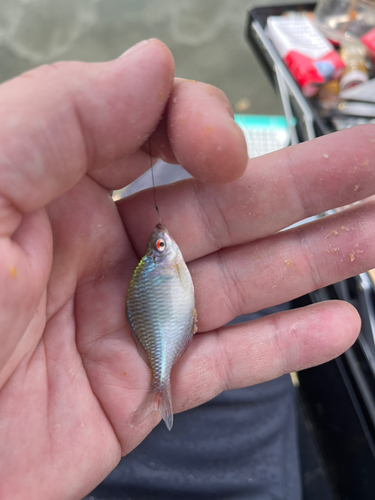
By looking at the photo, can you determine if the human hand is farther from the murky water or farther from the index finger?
the murky water

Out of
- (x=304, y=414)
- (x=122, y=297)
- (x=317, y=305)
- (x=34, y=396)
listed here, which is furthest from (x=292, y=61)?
(x=34, y=396)

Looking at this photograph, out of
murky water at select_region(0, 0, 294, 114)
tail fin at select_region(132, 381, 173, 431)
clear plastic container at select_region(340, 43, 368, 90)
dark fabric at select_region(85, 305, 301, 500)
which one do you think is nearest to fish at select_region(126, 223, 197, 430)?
tail fin at select_region(132, 381, 173, 431)

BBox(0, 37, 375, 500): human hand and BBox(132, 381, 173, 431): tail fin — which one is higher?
BBox(0, 37, 375, 500): human hand

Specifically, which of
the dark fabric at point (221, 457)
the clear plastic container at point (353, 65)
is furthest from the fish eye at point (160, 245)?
the clear plastic container at point (353, 65)

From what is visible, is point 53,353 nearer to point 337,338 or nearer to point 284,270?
point 284,270

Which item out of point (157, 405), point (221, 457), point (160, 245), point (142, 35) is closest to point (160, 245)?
point (160, 245)
